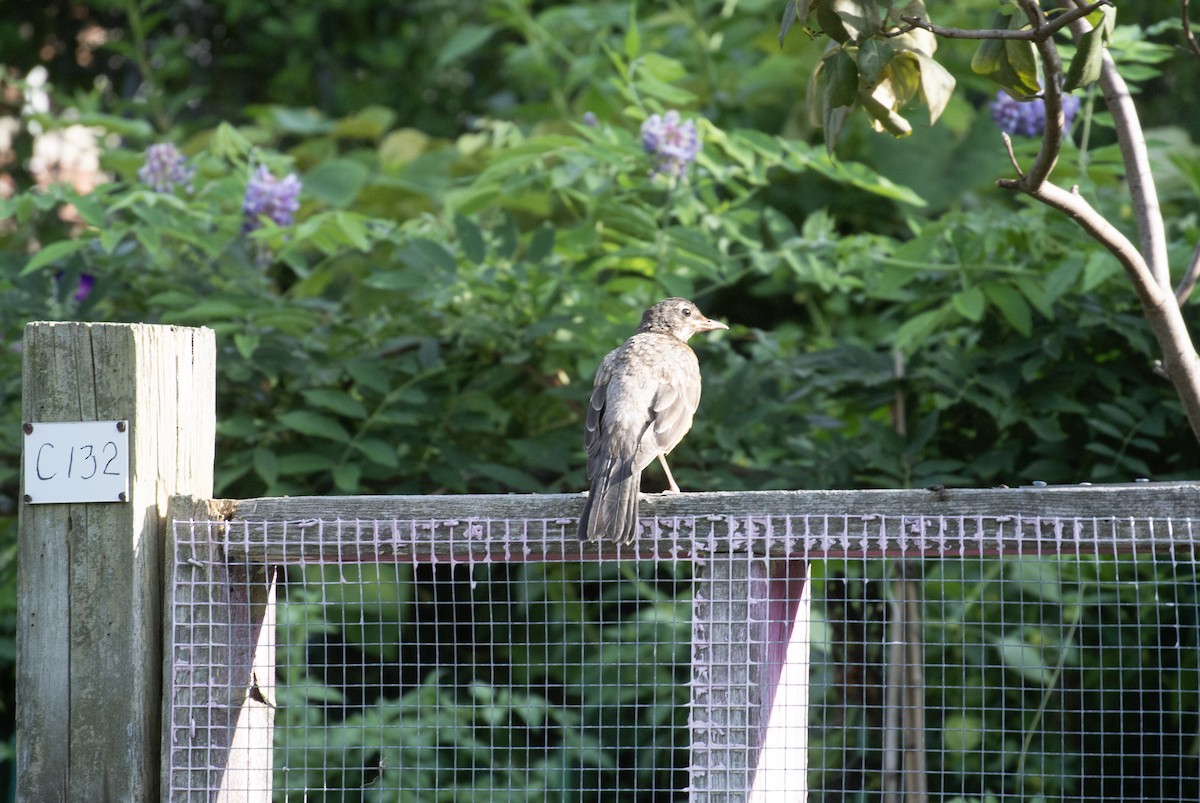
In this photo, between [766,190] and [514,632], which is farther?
[766,190]

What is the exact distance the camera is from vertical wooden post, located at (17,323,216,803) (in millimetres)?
2504

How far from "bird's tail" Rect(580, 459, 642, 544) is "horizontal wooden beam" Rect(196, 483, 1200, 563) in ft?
0.11

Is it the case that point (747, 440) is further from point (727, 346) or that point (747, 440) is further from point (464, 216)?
point (464, 216)

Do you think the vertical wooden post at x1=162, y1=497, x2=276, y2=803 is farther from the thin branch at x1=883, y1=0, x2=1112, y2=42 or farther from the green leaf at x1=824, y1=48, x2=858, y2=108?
the thin branch at x1=883, y1=0, x2=1112, y2=42

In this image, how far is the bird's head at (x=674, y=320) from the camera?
402 cm

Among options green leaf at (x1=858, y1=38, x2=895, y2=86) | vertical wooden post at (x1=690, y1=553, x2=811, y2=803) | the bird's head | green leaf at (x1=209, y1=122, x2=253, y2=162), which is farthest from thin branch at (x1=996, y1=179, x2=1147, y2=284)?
green leaf at (x1=209, y1=122, x2=253, y2=162)

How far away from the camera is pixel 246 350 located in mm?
4094

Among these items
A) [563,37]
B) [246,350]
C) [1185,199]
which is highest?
[563,37]

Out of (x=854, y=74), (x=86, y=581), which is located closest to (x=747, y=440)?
(x=854, y=74)

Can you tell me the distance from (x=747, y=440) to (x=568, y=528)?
6.17ft

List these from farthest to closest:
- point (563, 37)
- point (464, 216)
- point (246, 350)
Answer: point (563, 37)
point (464, 216)
point (246, 350)

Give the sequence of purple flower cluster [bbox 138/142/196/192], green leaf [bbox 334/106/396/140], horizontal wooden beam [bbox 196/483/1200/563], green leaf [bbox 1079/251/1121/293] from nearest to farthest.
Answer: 1. horizontal wooden beam [bbox 196/483/1200/563]
2. green leaf [bbox 1079/251/1121/293]
3. purple flower cluster [bbox 138/142/196/192]
4. green leaf [bbox 334/106/396/140]

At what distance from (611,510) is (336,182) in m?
3.33

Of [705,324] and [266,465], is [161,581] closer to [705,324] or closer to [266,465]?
[266,465]
